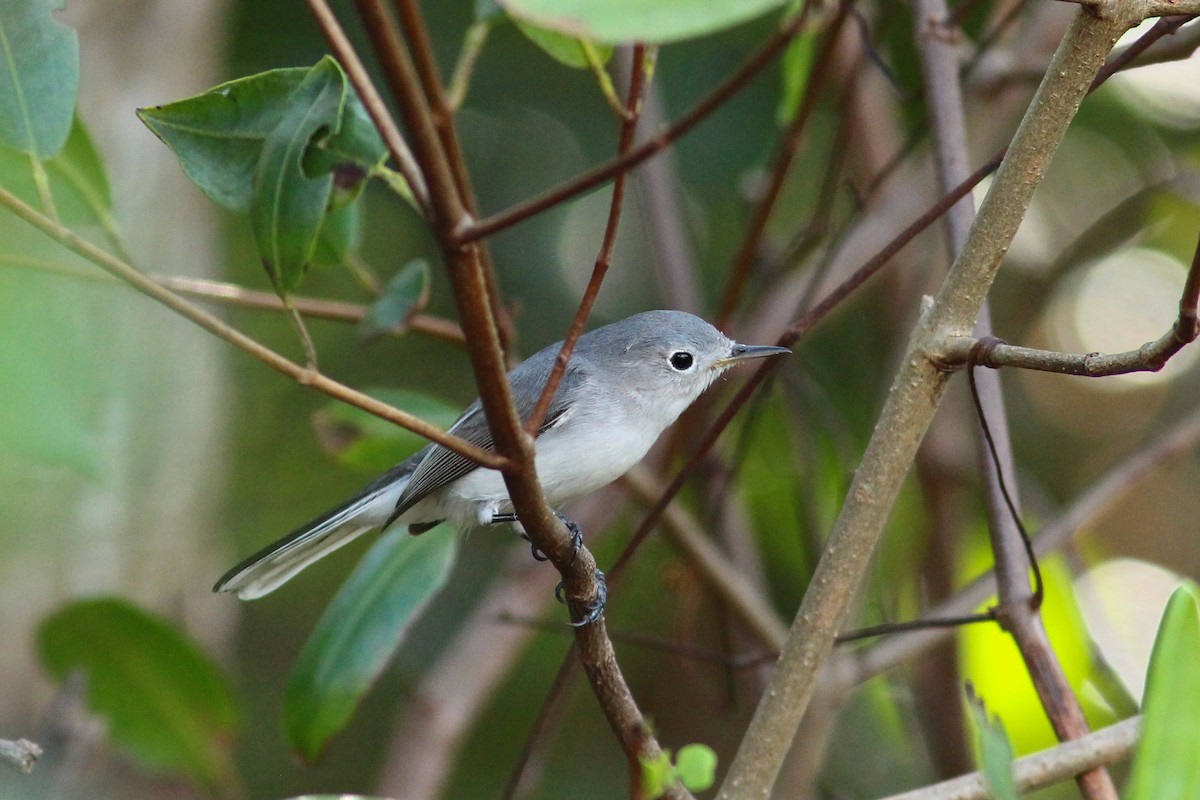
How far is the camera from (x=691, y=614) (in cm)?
352

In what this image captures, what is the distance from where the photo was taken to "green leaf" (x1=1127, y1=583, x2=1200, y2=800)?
1176 millimetres

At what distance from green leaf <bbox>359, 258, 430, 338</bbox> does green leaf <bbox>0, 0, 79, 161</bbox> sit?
0.83m

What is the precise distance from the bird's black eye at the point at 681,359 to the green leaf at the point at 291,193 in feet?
4.95

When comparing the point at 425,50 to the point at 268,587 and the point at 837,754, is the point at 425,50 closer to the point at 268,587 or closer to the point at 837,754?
the point at 268,587

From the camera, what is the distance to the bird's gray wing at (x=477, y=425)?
2627 mm

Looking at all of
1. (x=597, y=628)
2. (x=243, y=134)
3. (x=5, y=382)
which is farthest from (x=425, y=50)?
(x=597, y=628)

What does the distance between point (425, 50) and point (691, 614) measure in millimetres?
2683

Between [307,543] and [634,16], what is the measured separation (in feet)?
6.71

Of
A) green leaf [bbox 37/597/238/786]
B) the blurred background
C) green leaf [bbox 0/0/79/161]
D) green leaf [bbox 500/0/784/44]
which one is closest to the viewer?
green leaf [bbox 500/0/784/44]

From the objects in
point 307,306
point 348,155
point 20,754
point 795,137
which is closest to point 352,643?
point 307,306

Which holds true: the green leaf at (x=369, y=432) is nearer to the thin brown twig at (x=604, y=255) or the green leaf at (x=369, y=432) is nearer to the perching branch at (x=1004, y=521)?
the perching branch at (x=1004, y=521)

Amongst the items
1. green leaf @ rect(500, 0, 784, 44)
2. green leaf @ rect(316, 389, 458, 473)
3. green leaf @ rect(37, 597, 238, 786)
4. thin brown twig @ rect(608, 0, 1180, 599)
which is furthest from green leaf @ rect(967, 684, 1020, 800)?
green leaf @ rect(37, 597, 238, 786)

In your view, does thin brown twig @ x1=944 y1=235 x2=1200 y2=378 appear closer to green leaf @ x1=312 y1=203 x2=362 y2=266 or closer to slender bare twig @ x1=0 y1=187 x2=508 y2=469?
slender bare twig @ x1=0 y1=187 x2=508 y2=469

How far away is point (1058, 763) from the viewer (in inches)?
66.9
